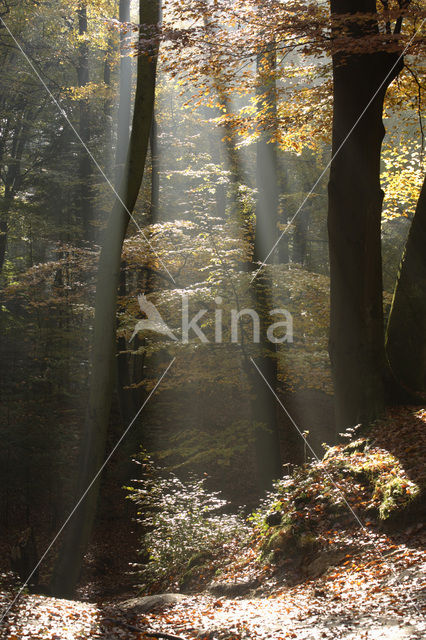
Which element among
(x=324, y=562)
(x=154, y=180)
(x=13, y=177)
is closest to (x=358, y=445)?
(x=324, y=562)

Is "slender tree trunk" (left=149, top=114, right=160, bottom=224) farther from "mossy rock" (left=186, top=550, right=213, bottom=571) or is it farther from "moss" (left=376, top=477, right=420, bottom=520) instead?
"moss" (left=376, top=477, right=420, bottom=520)

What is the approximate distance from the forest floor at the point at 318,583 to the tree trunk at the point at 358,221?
695 mm

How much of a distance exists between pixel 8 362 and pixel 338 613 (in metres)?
11.9

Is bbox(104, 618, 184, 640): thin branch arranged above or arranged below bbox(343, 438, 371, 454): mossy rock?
below

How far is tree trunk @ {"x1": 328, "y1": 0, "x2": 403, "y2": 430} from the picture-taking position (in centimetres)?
667

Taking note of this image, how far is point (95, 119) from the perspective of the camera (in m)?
17.7

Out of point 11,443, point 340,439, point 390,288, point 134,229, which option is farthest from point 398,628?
point 390,288

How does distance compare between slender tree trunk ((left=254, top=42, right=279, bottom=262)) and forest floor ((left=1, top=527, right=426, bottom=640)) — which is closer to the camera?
forest floor ((left=1, top=527, right=426, bottom=640))

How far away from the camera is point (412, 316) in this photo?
7.50m

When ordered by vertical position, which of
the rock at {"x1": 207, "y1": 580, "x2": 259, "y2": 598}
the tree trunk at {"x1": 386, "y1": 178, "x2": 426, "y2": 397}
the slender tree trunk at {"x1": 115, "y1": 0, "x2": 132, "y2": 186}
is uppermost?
the slender tree trunk at {"x1": 115, "y1": 0, "x2": 132, "y2": 186}

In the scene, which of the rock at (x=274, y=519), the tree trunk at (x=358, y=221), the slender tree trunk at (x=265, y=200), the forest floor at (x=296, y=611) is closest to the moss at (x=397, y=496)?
the forest floor at (x=296, y=611)

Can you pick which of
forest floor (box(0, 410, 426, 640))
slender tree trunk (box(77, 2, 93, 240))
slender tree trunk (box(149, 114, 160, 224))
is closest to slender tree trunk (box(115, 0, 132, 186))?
slender tree trunk (box(149, 114, 160, 224))

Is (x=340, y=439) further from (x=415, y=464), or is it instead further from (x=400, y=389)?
(x=415, y=464)

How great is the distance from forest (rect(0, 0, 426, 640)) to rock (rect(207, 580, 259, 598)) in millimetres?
46
